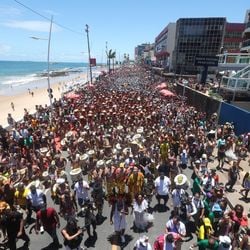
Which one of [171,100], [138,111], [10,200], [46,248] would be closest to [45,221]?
[46,248]

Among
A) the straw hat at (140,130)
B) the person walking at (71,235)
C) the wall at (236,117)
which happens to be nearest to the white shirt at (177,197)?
the person walking at (71,235)

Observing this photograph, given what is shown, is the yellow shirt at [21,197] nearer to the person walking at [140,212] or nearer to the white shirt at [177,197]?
the person walking at [140,212]

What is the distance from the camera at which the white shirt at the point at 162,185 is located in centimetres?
975

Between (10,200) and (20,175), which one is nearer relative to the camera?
(10,200)

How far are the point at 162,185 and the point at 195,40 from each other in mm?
72299

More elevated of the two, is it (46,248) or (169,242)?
(169,242)

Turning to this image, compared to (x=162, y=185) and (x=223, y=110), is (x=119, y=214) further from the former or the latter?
(x=223, y=110)

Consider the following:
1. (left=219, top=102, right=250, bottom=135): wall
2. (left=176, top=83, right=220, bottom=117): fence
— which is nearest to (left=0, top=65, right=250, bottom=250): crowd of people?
(left=219, top=102, right=250, bottom=135): wall

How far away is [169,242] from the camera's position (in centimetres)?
659

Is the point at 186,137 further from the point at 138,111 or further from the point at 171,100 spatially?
the point at 171,100

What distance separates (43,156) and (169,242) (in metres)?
8.02

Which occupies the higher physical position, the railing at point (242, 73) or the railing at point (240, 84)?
the railing at point (242, 73)

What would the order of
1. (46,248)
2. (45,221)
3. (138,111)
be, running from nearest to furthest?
(45,221)
(46,248)
(138,111)

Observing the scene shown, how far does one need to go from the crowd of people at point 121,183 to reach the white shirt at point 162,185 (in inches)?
1.3
